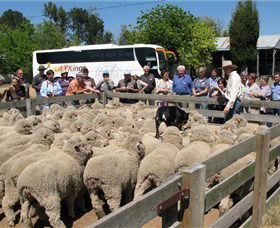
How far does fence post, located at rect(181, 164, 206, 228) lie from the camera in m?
2.63

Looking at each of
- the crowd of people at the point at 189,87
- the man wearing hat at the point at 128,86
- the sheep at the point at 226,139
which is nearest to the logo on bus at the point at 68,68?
the crowd of people at the point at 189,87

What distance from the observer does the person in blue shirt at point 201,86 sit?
1012 cm

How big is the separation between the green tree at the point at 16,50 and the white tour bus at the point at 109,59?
13.1 metres

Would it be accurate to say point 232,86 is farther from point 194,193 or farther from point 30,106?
point 30,106

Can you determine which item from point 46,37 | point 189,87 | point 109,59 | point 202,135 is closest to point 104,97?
point 189,87

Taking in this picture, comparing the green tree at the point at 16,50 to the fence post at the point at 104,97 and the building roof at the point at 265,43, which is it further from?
the fence post at the point at 104,97

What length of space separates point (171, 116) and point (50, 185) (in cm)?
416

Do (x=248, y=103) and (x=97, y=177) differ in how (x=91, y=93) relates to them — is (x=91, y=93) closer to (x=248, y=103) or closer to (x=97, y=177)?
(x=248, y=103)

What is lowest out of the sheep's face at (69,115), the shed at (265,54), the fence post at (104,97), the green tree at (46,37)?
the sheep's face at (69,115)

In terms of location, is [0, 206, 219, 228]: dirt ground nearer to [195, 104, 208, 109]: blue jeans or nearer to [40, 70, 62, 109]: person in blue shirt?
[195, 104, 208, 109]: blue jeans

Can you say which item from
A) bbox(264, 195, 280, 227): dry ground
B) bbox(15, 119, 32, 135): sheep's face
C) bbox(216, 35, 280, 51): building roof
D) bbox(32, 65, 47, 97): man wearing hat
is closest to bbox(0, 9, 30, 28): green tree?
bbox(216, 35, 280, 51): building roof

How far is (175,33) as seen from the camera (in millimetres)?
30453

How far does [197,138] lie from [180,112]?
211 cm

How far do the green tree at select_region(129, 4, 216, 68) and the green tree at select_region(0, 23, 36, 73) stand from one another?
16.1 meters
